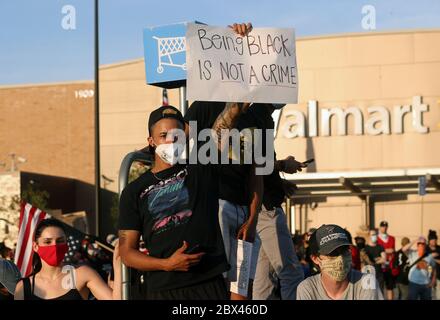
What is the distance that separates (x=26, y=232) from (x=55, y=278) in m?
4.14

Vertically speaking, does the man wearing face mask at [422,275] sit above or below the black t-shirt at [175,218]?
below

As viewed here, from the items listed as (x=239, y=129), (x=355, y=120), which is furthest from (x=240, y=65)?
(x=355, y=120)

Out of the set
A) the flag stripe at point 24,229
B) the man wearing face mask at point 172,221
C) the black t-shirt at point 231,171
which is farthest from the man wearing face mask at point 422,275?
the man wearing face mask at point 172,221

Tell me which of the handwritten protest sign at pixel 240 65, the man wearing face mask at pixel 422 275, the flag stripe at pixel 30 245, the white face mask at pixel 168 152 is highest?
the handwritten protest sign at pixel 240 65

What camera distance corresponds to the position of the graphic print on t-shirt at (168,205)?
5777mm

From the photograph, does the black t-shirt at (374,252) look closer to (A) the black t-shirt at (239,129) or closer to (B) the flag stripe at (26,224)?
(B) the flag stripe at (26,224)

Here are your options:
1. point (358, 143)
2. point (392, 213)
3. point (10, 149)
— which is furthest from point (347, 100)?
point (10, 149)

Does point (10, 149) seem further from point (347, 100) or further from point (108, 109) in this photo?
point (347, 100)

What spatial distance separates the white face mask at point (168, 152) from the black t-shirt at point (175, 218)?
0.05 m

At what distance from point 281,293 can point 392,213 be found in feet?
117

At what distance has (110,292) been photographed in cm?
616

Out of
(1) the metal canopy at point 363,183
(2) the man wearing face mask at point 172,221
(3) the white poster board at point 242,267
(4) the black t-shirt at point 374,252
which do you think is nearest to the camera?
(2) the man wearing face mask at point 172,221

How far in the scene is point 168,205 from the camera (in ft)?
19.0

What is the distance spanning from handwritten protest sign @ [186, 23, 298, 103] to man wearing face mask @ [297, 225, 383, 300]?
85 cm
